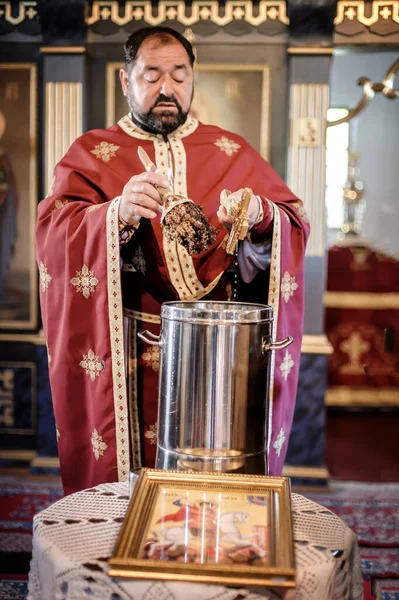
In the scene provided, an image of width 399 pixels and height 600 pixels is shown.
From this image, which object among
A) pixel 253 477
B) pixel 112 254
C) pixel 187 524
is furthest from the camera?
pixel 112 254

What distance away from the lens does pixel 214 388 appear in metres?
1.53

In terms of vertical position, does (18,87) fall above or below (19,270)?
above

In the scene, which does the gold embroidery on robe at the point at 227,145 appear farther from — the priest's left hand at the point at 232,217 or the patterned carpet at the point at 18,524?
the patterned carpet at the point at 18,524

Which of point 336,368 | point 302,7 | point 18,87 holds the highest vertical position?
point 302,7

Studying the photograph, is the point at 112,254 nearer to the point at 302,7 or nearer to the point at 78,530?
the point at 78,530

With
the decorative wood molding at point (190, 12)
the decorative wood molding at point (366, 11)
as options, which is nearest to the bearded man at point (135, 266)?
the decorative wood molding at point (190, 12)

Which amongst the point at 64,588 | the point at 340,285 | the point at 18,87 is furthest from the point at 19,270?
the point at 64,588

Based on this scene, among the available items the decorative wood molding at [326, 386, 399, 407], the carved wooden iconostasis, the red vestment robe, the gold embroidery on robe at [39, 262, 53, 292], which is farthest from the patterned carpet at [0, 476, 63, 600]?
the decorative wood molding at [326, 386, 399, 407]

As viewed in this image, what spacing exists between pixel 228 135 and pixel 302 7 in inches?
63.9

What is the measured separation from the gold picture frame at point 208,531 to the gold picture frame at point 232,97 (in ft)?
8.78

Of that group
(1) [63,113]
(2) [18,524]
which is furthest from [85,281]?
(1) [63,113]

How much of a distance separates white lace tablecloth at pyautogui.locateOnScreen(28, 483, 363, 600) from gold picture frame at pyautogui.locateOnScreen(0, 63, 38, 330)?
2.65m

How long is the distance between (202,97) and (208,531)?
119 inches

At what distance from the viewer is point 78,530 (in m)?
1.29
